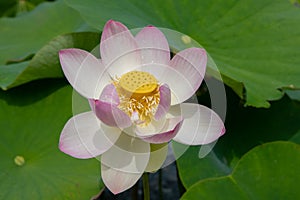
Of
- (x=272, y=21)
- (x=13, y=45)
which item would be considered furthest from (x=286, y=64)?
(x=13, y=45)

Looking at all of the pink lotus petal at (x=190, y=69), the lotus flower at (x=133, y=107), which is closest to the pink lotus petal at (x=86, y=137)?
the lotus flower at (x=133, y=107)

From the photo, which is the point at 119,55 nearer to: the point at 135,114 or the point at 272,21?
the point at 135,114

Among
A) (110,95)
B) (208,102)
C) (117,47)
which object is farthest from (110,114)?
(208,102)

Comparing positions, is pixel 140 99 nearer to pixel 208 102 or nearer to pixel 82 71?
pixel 82 71

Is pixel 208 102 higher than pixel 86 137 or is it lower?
lower

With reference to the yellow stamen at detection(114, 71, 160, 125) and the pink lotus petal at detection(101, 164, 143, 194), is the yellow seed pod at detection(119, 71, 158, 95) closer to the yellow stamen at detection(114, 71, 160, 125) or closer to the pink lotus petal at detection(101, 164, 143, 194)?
the yellow stamen at detection(114, 71, 160, 125)

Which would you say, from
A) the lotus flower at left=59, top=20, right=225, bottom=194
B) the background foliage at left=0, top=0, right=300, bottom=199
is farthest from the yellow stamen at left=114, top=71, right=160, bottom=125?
the background foliage at left=0, top=0, right=300, bottom=199
